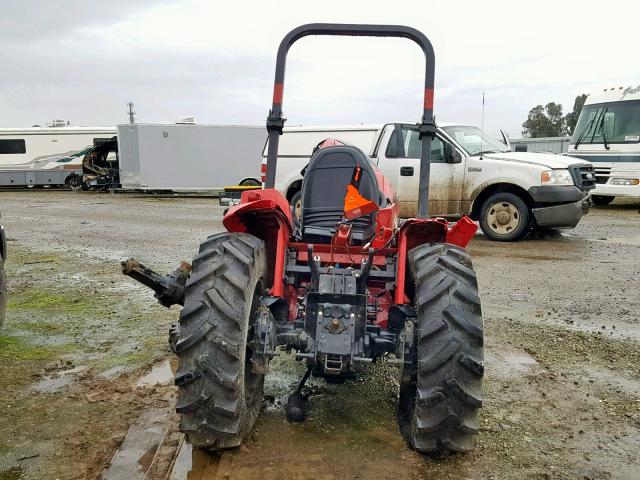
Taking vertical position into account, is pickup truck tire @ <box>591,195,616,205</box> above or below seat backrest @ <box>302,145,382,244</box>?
below

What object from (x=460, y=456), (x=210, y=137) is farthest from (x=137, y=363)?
(x=210, y=137)

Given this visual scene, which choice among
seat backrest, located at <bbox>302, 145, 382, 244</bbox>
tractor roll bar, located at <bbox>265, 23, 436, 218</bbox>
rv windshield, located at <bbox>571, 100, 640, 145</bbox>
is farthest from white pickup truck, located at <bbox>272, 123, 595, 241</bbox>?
tractor roll bar, located at <bbox>265, 23, 436, 218</bbox>

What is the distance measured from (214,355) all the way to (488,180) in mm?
8445

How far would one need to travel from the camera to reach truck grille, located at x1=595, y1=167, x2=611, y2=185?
14789 mm

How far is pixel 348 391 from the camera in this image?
167 inches

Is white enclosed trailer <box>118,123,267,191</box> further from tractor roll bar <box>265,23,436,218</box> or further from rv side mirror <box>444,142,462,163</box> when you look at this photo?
tractor roll bar <box>265,23,436,218</box>

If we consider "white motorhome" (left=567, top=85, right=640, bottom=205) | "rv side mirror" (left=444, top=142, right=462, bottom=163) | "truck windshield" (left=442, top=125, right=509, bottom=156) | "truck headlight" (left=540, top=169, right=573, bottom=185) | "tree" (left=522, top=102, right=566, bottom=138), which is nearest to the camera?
"truck headlight" (left=540, top=169, right=573, bottom=185)

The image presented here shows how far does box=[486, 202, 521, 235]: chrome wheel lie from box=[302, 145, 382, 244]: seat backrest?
22.8ft

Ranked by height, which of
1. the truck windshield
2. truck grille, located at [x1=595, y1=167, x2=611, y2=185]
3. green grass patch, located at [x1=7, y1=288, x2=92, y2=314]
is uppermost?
the truck windshield

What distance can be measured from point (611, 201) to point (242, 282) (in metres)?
17.2

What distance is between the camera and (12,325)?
584 centimetres

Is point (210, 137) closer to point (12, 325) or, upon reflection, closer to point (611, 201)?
point (611, 201)

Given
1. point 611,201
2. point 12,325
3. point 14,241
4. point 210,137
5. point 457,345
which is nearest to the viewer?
point 457,345

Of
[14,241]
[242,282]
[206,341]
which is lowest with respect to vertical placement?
[14,241]
